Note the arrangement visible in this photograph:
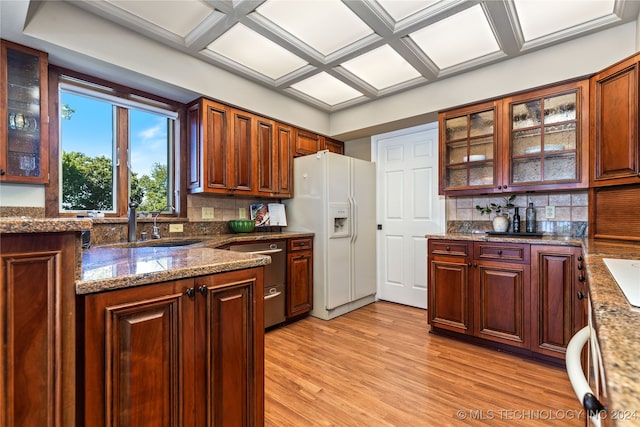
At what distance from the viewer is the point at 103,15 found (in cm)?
198

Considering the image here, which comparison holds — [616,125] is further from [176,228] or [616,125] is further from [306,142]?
[176,228]

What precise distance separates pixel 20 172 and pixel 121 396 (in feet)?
6.00

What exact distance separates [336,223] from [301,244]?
1.62 feet

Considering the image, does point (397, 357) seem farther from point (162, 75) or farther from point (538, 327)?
point (162, 75)

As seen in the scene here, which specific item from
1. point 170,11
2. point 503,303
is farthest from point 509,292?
point 170,11

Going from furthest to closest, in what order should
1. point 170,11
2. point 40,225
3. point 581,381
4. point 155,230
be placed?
point 155,230, point 170,11, point 40,225, point 581,381

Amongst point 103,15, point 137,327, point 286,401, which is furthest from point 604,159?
point 103,15

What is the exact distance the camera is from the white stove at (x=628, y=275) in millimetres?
731

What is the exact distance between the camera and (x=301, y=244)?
124 inches

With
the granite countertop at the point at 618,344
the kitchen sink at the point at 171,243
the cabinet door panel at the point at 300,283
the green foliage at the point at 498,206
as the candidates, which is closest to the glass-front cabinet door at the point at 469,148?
the green foliage at the point at 498,206

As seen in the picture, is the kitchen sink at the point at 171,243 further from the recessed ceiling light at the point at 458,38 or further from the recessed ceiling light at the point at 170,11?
the recessed ceiling light at the point at 458,38

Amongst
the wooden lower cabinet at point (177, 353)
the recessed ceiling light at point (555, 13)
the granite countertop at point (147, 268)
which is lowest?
the wooden lower cabinet at point (177, 353)

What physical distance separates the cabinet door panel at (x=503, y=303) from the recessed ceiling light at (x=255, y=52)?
246cm

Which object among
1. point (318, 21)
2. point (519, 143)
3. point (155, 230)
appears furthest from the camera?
point (519, 143)
